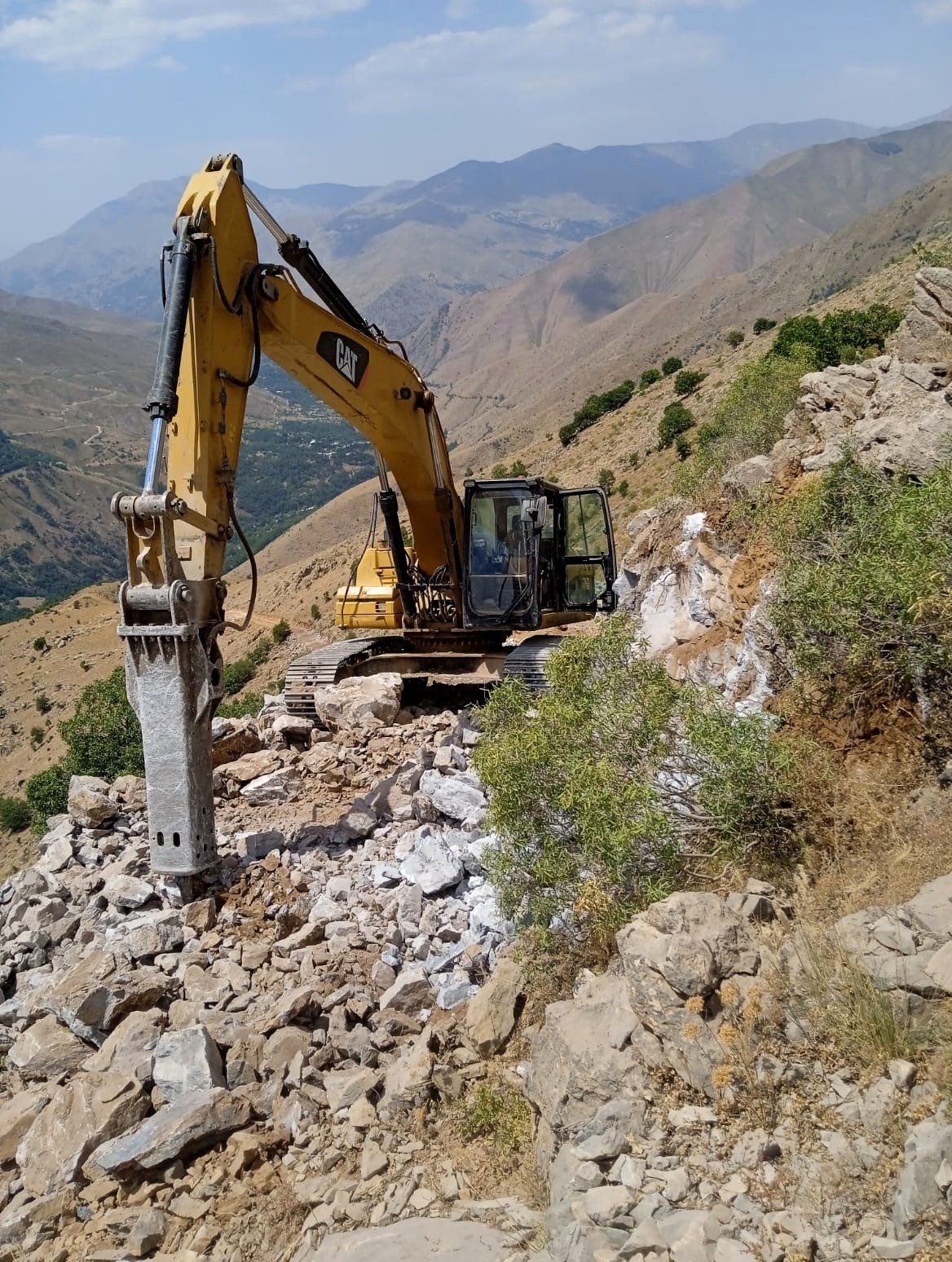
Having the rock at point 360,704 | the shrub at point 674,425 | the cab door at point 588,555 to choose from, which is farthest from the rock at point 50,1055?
the shrub at point 674,425

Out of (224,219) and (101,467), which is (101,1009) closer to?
(224,219)

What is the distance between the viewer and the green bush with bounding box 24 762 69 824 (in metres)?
19.7

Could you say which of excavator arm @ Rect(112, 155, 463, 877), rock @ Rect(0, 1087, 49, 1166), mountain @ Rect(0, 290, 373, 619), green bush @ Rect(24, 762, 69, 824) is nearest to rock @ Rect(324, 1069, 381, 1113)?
rock @ Rect(0, 1087, 49, 1166)

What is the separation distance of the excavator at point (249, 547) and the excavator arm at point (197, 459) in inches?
0.6

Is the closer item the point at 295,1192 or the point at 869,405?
the point at 295,1192

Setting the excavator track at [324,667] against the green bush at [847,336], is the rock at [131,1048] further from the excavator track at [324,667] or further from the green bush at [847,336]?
the green bush at [847,336]

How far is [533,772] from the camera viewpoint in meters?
5.89

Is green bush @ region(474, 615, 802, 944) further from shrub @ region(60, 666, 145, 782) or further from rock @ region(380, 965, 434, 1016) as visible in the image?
shrub @ region(60, 666, 145, 782)

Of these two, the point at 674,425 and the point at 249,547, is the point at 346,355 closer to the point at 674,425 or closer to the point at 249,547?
the point at 249,547

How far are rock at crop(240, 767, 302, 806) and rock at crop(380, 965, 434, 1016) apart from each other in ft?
9.87

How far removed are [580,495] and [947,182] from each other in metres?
87.7

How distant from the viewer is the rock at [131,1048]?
19.4ft

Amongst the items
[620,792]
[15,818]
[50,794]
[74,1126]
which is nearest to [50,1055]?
[74,1126]

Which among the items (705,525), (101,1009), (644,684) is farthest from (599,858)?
(705,525)
